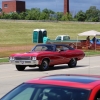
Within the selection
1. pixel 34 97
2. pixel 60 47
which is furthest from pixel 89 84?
pixel 60 47

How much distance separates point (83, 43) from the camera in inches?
1907

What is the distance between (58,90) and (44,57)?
54.0 ft

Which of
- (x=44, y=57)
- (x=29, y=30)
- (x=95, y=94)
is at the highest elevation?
(x=95, y=94)

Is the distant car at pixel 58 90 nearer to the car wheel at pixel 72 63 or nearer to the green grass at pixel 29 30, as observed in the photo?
the car wheel at pixel 72 63

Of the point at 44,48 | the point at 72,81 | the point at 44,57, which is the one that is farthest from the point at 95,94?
the point at 44,48

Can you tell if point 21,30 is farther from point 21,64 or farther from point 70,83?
point 70,83

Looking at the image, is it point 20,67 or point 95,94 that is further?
point 20,67

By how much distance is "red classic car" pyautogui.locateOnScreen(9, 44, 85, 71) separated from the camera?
2161 centimetres

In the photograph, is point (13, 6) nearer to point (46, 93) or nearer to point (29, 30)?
point (29, 30)

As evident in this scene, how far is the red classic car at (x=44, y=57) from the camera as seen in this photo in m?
21.6

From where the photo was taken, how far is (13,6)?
597 feet

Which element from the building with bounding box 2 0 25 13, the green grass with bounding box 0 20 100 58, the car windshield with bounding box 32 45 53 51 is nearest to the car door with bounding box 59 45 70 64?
the car windshield with bounding box 32 45 53 51

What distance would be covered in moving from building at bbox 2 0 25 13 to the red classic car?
15696 cm

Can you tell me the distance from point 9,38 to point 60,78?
229 feet
